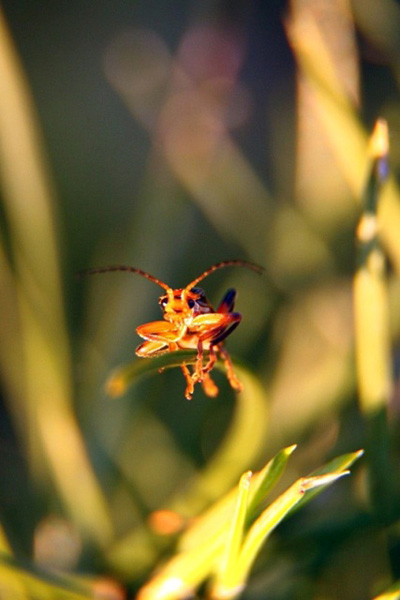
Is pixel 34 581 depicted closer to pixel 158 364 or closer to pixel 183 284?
pixel 158 364

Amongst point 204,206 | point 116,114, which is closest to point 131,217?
point 204,206

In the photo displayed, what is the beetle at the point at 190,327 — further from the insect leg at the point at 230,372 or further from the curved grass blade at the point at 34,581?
the curved grass blade at the point at 34,581

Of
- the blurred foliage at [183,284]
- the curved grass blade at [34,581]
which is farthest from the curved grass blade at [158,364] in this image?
the curved grass blade at [34,581]

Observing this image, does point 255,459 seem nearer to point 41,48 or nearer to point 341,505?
point 341,505

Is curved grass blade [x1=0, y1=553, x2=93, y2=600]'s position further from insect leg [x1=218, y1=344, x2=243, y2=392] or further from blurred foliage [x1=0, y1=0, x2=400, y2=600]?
insect leg [x1=218, y1=344, x2=243, y2=392]

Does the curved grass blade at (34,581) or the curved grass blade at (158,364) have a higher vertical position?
the curved grass blade at (158,364)

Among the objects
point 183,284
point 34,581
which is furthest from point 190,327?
point 34,581

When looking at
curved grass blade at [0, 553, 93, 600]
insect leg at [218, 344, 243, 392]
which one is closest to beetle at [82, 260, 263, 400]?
insect leg at [218, 344, 243, 392]
